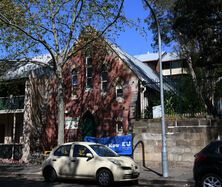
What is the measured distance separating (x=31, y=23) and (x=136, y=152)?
848 centimetres

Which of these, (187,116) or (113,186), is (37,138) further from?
(113,186)

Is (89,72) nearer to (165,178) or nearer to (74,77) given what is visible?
(74,77)

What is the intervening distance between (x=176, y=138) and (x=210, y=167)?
762cm

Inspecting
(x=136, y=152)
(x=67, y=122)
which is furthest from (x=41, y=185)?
(x=67, y=122)

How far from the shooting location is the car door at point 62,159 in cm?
1479

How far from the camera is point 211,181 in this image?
10.8 m

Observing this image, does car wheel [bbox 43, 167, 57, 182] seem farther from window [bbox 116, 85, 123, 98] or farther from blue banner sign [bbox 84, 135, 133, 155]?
window [bbox 116, 85, 123, 98]

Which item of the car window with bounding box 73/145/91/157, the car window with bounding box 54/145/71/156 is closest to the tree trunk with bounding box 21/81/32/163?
the car window with bounding box 54/145/71/156

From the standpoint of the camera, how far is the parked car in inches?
424

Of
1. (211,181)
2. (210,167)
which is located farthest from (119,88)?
(211,181)

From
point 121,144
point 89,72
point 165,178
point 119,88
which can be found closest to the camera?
point 165,178

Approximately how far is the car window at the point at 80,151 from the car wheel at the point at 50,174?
51.5 inches

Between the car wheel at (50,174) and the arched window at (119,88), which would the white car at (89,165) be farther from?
the arched window at (119,88)

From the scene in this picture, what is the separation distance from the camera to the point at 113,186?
1362cm
